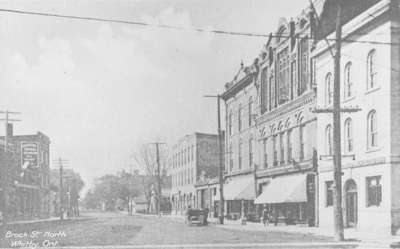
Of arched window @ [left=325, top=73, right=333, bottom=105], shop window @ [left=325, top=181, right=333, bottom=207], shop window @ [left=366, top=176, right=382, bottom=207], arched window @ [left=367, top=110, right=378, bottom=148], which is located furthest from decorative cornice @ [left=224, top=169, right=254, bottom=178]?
arched window @ [left=367, top=110, right=378, bottom=148]

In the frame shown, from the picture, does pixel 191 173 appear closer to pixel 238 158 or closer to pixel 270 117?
pixel 238 158

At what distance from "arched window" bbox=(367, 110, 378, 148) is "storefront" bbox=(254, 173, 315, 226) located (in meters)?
7.65

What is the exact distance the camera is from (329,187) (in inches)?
1275

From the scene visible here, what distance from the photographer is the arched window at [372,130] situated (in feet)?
88.3

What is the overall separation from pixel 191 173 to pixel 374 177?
4775cm

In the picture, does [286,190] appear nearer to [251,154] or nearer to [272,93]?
[272,93]

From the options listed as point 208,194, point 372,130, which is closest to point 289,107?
point 372,130

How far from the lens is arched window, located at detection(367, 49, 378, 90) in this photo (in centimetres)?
2678

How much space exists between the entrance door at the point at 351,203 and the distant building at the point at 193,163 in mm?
37630

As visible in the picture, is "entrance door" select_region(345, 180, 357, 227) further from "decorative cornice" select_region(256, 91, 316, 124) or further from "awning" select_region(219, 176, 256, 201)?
"awning" select_region(219, 176, 256, 201)

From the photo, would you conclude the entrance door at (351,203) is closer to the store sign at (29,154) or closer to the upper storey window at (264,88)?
the upper storey window at (264,88)

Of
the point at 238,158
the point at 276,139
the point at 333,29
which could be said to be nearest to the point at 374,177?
the point at 333,29

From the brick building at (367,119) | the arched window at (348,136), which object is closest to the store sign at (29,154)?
the brick building at (367,119)

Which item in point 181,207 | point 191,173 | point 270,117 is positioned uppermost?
point 270,117
